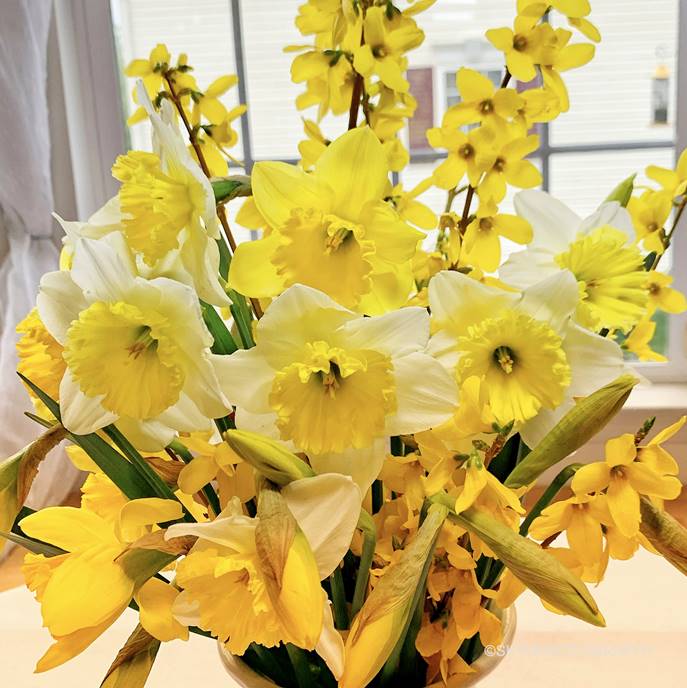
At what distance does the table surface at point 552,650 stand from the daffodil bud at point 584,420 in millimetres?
399

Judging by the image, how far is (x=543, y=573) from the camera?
0.38 metres

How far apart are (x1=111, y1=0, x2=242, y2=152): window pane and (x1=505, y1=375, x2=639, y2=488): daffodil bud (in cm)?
159

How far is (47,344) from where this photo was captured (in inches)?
17.4

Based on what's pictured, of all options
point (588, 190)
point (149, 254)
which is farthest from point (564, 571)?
point (588, 190)

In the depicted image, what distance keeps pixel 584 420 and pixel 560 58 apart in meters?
0.27

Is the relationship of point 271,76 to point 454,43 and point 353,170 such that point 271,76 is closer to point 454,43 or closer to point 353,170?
point 454,43

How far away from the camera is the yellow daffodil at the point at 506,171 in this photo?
21.5 inches

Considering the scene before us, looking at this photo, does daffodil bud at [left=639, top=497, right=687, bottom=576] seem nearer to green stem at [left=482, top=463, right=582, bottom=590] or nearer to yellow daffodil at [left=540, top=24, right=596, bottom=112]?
green stem at [left=482, top=463, right=582, bottom=590]

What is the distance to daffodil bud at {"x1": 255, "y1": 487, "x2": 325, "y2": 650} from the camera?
0.35 metres

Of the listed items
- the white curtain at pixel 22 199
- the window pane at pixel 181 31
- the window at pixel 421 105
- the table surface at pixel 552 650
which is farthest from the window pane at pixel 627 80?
the table surface at pixel 552 650

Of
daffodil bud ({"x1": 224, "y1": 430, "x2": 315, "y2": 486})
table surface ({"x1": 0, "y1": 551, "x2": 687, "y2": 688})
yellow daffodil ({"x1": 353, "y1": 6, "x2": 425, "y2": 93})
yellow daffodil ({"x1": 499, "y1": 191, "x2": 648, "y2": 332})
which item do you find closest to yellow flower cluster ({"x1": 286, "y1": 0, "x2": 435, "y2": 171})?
yellow daffodil ({"x1": 353, "y1": 6, "x2": 425, "y2": 93})

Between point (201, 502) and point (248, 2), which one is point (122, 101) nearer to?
point (248, 2)

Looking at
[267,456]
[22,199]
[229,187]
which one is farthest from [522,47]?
[22,199]

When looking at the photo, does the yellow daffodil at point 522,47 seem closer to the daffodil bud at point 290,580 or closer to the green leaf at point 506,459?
the green leaf at point 506,459
